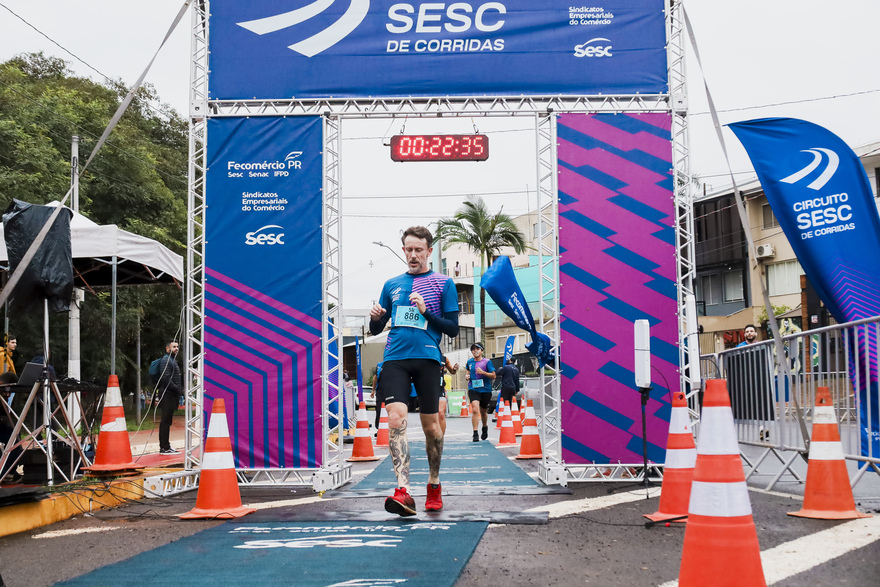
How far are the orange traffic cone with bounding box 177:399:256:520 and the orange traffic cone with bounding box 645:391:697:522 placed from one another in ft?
11.0

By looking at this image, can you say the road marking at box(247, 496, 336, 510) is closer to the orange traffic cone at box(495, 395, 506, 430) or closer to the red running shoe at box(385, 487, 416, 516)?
the red running shoe at box(385, 487, 416, 516)

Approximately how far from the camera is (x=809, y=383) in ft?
25.7

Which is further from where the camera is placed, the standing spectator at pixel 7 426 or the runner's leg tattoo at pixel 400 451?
the standing spectator at pixel 7 426

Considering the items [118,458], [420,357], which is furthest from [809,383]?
[118,458]

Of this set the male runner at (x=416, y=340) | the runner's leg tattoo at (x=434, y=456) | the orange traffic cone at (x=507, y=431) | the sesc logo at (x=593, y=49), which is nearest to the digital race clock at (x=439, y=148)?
the sesc logo at (x=593, y=49)

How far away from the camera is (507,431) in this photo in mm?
16391

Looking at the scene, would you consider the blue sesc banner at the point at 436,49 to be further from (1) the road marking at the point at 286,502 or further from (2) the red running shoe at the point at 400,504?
(2) the red running shoe at the point at 400,504

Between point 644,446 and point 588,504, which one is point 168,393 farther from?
point 644,446

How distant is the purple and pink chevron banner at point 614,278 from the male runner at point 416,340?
2.77 meters

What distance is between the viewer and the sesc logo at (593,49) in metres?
9.68

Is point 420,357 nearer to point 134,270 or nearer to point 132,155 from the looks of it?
point 134,270

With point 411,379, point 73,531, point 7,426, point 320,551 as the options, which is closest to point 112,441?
point 7,426

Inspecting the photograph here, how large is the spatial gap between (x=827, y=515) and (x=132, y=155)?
85.4 feet

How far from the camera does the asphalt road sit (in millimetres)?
Answer: 4516
